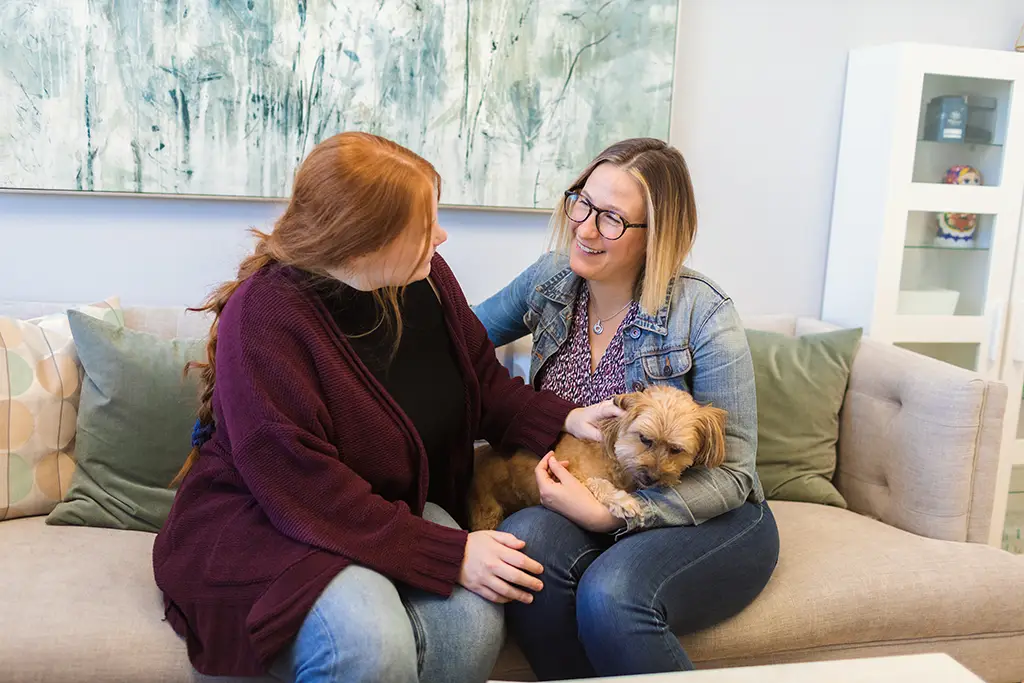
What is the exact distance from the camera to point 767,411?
2289mm

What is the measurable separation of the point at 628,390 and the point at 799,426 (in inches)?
26.2

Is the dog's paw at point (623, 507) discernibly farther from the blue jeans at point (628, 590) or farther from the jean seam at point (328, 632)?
the jean seam at point (328, 632)

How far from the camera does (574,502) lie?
169cm

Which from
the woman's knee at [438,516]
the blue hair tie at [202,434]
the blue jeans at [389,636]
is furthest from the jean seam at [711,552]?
the blue hair tie at [202,434]

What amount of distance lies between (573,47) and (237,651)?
182cm

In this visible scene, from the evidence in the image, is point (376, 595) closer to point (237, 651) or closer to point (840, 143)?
point (237, 651)

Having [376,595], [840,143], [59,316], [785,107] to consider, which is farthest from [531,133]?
[376,595]

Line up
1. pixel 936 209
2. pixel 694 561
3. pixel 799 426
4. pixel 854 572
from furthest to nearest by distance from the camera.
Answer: pixel 936 209
pixel 799 426
pixel 854 572
pixel 694 561

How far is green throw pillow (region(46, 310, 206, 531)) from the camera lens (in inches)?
76.9

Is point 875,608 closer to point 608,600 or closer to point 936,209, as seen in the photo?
point 608,600

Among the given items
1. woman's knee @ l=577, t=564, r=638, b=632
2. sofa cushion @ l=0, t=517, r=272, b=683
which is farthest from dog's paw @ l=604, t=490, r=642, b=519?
sofa cushion @ l=0, t=517, r=272, b=683

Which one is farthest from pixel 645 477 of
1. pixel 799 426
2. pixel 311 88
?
pixel 311 88

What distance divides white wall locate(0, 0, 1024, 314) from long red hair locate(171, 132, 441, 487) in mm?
1000

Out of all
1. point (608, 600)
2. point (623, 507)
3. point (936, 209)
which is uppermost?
point (936, 209)
